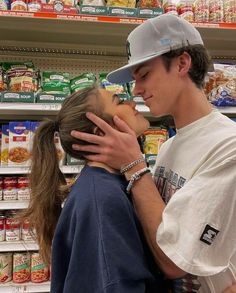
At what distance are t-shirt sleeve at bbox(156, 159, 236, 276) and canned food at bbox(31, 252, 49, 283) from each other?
1368mm

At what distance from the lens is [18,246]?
1.92 meters

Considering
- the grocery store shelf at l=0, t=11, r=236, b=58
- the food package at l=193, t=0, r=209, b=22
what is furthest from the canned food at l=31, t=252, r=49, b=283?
the food package at l=193, t=0, r=209, b=22

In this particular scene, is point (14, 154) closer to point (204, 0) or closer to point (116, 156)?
point (116, 156)

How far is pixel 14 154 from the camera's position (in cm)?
191

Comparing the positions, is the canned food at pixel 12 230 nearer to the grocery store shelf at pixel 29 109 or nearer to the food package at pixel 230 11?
the grocery store shelf at pixel 29 109

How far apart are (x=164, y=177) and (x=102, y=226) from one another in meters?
0.39

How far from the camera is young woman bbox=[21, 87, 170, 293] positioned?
81cm

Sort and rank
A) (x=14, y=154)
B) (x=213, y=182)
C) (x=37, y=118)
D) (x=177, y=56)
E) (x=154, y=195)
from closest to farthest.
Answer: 1. (x=213, y=182)
2. (x=154, y=195)
3. (x=177, y=56)
4. (x=14, y=154)
5. (x=37, y=118)

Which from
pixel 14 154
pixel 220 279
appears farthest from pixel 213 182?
pixel 14 154

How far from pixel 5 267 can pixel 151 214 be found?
4.76 ft

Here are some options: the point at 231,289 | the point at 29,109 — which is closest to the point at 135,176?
the point at 231,289

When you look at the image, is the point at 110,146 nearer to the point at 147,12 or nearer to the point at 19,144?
the point at 19,144

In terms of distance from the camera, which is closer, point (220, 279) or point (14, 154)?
point (220, 279)

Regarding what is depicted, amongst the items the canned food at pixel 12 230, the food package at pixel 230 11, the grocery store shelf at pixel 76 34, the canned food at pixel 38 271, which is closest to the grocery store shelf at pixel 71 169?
the canned food at pixel 12 230
